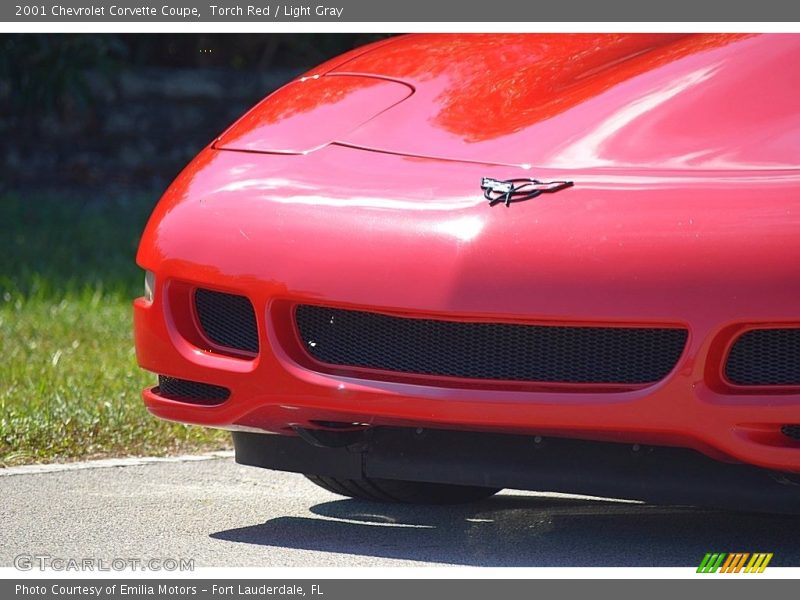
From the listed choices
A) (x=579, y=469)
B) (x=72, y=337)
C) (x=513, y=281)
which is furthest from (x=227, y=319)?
(x=72, y=337)

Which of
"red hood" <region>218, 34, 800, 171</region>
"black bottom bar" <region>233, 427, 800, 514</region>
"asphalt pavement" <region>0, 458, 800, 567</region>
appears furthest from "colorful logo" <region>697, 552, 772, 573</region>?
"red hood" <region>218, 34, 800, 171</region>

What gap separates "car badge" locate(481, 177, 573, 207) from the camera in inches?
120

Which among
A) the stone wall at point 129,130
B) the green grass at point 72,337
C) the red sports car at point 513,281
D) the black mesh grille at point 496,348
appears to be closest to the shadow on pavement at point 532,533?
the red sports car at point 513,281

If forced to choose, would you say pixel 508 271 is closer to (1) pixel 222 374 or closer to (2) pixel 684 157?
(2) pixel 684 157

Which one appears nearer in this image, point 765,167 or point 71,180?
point 765,167

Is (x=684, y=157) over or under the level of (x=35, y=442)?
over

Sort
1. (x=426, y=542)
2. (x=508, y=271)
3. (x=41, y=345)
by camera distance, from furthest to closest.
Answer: (x=41, y=345) → (x=426, y=542) → (x=508, y=271)

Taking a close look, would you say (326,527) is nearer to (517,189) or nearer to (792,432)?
(517,189)

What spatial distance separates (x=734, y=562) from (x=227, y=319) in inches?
48.3

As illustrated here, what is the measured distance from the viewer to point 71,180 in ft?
33.9

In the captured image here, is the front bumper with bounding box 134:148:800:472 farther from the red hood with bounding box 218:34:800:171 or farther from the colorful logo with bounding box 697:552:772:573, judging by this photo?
the colorful logo with bounding box 697:552:772:573

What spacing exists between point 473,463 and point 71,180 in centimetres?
759

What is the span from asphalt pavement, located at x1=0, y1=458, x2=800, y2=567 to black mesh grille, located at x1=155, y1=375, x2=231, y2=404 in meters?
0.32
